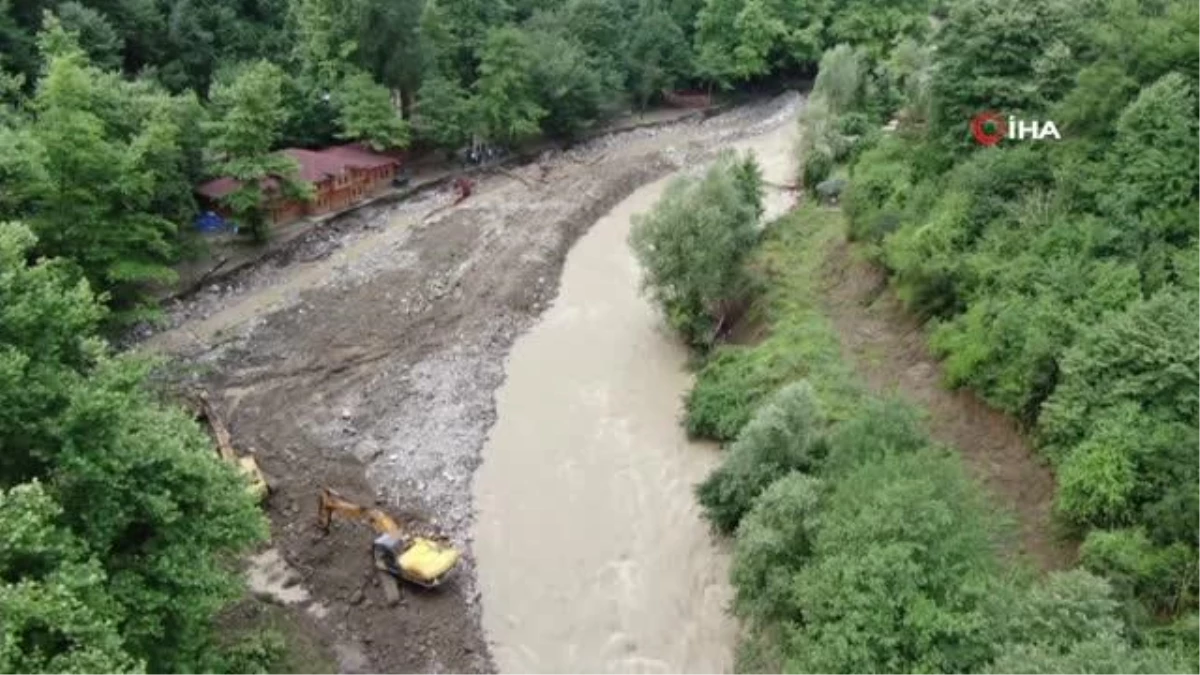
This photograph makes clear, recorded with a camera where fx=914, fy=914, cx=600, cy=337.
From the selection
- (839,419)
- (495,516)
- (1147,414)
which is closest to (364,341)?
(495,516)

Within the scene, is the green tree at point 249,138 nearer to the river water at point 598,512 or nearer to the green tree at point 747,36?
the river water at point 598,512

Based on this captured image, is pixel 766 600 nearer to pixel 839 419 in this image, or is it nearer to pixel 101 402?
pixel 839 419

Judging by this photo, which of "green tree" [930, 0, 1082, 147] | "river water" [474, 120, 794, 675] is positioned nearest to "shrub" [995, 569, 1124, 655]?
"river water" [474, 120, 794, 675]

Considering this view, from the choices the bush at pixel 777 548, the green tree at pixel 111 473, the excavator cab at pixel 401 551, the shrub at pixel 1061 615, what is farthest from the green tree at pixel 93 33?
the shrub at pixel 1061 615

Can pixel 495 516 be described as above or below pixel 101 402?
below

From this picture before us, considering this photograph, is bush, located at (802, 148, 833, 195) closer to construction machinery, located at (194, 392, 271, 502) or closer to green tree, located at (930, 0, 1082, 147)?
green tree, located at (930, 0, 1082, 147)
